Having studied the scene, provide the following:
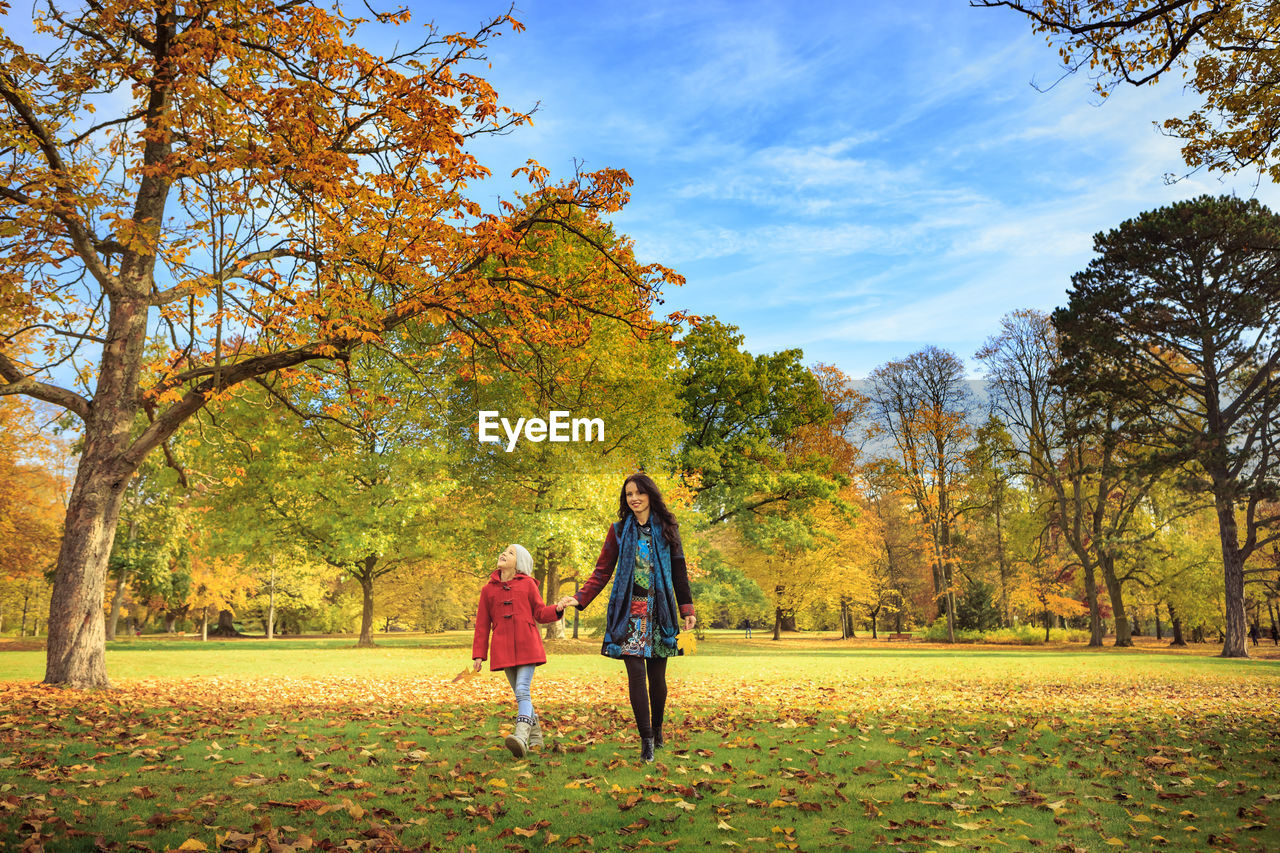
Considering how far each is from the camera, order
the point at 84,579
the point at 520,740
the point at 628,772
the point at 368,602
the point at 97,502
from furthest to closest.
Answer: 1. the point at 368,602
2. the point at 97,502
3. the point at 84,579
4. the point at 520,740
5. the point at 628,772

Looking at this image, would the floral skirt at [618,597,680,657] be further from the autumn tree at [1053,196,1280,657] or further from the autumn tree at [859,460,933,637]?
the autumn tree at [859,460,933,637]

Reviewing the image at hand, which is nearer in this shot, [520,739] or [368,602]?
[520,739]

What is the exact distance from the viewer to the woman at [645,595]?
6.04 metres

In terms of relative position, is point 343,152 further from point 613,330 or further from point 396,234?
point 613,330

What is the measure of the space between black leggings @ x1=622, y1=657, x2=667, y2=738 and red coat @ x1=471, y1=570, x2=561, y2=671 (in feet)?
3.54

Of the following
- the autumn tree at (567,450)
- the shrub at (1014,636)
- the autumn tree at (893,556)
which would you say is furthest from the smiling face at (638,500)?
the autumn tree at (893,556)

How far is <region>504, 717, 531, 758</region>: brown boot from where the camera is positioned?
631cm

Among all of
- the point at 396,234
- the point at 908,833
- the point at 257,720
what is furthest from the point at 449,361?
the point at 908,833

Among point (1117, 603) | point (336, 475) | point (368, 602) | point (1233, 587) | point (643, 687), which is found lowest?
point (1117, 603)

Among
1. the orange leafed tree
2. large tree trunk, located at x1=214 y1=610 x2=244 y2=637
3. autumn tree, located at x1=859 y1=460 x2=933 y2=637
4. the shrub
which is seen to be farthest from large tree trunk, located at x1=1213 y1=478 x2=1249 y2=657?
large tree trunk, located at x1=214 y1=610 x2=244 y2=637

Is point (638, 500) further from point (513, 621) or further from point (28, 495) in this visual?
point (28, 495)

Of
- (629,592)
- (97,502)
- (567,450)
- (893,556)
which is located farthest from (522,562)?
(893,556)

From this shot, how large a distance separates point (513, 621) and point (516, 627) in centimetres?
→ 6

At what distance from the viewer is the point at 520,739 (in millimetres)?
6508
